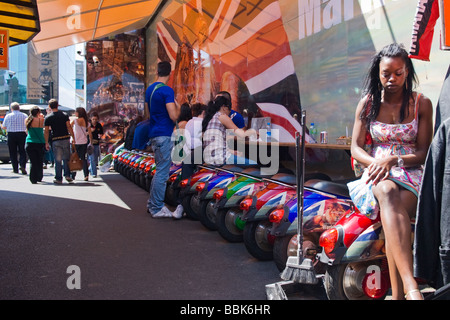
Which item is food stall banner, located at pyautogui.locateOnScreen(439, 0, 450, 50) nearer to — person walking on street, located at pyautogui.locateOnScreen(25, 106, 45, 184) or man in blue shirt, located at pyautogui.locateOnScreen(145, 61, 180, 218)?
man in blue shirt, located at pyautogui.locateOnScreen(145, 61, 180, 218)

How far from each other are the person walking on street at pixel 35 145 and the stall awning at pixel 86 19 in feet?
8.05

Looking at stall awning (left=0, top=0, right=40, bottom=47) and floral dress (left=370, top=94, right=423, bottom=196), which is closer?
floral dress (left=370, top=94, right=423, bottom=196)

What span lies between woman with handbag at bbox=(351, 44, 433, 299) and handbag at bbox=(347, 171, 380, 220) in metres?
0.04

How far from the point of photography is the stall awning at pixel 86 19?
38.6ft

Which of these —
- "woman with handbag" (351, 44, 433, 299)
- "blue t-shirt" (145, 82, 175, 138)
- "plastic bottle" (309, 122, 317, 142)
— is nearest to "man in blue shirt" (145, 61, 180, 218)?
"blue t-shirt" (145, 82, 175, 138)

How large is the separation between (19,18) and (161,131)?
16.0 feet

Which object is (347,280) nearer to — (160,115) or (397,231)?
(397,231)

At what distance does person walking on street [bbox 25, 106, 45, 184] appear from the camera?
10664 mm

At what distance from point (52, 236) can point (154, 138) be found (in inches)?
72.2

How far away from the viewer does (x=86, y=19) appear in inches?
554

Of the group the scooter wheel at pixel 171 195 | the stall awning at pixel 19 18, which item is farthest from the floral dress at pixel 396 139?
the stall awning at pixel 19 18

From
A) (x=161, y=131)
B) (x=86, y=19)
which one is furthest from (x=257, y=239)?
(x=86, y=19)

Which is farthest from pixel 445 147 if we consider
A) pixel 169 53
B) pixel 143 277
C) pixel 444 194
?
pixel 169 53
